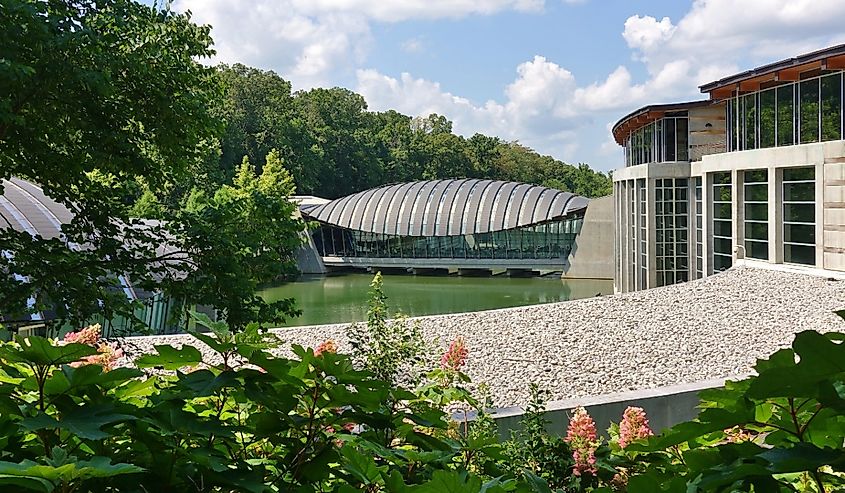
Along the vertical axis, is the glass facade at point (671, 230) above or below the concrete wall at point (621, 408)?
above

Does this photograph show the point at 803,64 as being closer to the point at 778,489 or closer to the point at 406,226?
the point at 778,489

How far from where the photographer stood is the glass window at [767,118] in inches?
973

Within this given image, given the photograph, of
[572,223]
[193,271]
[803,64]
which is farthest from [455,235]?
[193,271]

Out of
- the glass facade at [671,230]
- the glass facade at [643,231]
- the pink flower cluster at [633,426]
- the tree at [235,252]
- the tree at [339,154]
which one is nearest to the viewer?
the pink flower cluster at [633,426]

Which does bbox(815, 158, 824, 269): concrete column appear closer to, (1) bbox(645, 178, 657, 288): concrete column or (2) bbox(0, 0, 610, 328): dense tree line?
(1) bbox(645, 178, 657, 288): concrete column

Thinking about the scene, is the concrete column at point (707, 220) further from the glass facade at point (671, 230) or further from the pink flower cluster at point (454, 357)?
the pink flower cluster at point (454, 357)

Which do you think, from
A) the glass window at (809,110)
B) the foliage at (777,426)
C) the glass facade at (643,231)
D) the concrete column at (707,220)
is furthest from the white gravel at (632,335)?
the glass facade at (643,231)

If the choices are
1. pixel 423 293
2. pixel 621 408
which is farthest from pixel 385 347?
pixel 423 293

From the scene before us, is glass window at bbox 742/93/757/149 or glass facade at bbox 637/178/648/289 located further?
glass facade at bbox 637/178/648/289

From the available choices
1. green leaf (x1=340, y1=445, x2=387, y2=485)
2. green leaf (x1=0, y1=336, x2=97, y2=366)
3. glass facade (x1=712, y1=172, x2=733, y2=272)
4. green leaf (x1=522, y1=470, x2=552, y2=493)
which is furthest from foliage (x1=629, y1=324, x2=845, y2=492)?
glass facade (x1=712, y1=172, x2=733, y2=272)

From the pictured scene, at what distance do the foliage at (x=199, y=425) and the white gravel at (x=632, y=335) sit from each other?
940 cm

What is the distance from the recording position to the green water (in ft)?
106

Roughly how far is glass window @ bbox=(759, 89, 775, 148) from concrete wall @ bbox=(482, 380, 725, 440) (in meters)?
17.0

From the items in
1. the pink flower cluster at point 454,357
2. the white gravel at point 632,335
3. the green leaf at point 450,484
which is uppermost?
the green leaf at point 450,484
